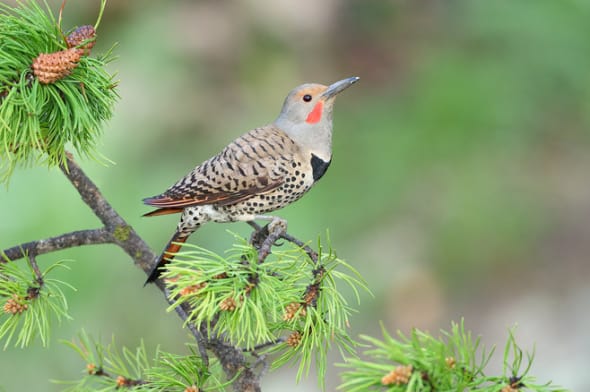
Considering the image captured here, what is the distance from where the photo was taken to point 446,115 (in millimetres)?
3662

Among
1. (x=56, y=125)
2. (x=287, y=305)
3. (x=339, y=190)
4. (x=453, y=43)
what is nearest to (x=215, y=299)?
(x=287, y=305)

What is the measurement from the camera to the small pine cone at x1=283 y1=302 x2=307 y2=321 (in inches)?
51.9

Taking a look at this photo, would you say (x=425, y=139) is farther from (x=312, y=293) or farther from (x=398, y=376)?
(x=398, y=376)

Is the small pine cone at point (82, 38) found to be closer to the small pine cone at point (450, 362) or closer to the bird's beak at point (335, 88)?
the bird's beak at point (335, 88)

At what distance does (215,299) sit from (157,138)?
7.86 ft

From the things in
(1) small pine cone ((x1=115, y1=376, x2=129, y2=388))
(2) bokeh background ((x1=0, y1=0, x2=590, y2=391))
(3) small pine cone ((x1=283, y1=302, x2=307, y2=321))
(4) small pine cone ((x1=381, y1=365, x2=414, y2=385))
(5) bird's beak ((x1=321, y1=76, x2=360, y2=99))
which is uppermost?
(2) bokeh background ((x1=0, y1=0, x2=590, y2=391))

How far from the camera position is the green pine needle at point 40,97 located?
1.36m

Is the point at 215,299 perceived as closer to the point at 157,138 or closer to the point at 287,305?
the point at 287,305

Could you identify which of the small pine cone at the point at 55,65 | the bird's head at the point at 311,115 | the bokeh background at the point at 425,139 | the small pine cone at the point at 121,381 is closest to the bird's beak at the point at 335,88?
the bird's head at the point at 311,115

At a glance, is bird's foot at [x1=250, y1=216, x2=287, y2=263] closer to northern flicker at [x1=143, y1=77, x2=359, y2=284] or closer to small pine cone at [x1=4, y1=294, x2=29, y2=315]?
northern flicker at [x1=143, y1=77, x2=359, y2=284]

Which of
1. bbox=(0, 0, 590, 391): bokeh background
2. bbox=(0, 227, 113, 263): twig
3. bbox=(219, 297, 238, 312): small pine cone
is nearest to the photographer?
bbox=(219, 297, 238, 312): small pine cone

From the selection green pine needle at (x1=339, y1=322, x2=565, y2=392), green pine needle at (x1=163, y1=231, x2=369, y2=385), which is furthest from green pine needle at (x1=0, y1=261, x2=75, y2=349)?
green pine needle at (x1=339, y1=322, x2=565, y2=392)

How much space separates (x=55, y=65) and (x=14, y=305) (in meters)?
0.37

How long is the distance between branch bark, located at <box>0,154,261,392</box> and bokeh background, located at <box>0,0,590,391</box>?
177 cm
